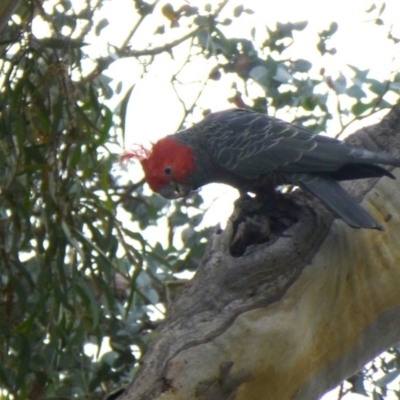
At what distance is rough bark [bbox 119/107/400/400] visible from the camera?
4.23 feet

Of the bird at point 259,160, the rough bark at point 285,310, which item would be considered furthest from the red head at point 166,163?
the rough bark at point 285,310

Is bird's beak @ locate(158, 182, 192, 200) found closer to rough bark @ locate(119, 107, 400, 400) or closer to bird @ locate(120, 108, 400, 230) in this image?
bird @ locate(120, 108, 400, 230)

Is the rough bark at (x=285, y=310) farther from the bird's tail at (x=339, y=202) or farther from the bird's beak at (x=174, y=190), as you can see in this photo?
the bird's beak at (x=174, y=190)

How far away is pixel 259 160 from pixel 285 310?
18.3 inches

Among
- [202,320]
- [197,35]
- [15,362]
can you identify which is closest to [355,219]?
[202,320]

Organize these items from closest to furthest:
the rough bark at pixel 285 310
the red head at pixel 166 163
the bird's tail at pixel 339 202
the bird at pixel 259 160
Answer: the rough bark at pixel 285 310 → the bird's tail at pixel 339 202 → the bird at pixel 259 160 → the red head at pixel 166 163

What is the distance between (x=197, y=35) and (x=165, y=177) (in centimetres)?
49

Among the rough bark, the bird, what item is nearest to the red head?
the bird

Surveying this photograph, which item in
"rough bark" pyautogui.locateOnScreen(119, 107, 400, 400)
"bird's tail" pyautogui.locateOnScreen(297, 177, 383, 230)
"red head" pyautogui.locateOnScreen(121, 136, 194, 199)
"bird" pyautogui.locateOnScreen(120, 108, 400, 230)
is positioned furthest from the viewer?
"red head" pyautogui.locateOnScreen(121, 136, 194, 199)

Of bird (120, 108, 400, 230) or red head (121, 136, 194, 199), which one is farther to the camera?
red head (121, 136, 194, 199)

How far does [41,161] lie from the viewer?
1625mm

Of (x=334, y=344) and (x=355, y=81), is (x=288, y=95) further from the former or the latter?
(x=334, y=344)

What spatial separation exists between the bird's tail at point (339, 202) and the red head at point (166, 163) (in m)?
0.37

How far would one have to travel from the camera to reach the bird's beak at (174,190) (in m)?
1.95
